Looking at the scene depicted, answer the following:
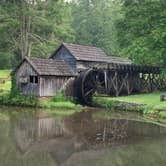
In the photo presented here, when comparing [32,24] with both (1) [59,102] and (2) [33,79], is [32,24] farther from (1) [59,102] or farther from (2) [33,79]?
(1) [59,102]

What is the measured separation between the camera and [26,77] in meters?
34.5

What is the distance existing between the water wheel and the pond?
8.18m

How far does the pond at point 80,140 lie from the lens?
44.1 ft

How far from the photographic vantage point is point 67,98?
34625 mm

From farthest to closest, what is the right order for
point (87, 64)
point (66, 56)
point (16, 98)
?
point (87, 64), point (66, 56), point (16, 98)

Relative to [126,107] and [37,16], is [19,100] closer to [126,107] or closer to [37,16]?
[126,107]

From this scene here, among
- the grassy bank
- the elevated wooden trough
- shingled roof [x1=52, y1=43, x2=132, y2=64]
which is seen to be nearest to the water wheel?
the elevated wooden trough

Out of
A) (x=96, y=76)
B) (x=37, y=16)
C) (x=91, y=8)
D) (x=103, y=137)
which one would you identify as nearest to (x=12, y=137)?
(x=103, y=137)

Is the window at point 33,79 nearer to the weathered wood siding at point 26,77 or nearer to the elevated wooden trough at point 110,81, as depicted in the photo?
the weathered wood siding at point 26,77

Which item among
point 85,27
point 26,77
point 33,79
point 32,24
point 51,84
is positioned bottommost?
point 51,84

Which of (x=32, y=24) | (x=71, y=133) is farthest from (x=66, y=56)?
(x=71, y=133)

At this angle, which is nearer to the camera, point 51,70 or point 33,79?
point 51,70

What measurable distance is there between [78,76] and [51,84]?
2982 mm

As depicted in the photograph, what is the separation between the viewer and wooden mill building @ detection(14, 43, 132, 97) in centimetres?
3362
